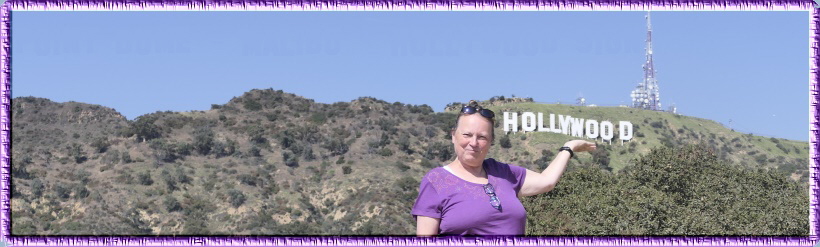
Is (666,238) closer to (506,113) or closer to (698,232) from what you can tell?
(698,232)

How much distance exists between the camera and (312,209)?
87062 millimetres

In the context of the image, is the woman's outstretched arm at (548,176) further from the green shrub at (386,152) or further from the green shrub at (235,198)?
the green shrub at (386,152)

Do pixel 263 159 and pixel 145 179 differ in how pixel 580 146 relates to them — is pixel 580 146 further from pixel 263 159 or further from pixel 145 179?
pixel 263 159

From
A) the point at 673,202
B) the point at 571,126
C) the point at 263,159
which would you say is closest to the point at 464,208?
the point at 673,202

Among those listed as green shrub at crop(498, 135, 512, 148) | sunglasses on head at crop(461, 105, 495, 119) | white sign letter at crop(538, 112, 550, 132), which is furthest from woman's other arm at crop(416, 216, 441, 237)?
white sign letter at crop(538, 112, 550, 132)

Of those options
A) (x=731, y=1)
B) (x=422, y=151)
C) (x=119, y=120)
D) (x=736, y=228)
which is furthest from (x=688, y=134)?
(x=731, y=1)

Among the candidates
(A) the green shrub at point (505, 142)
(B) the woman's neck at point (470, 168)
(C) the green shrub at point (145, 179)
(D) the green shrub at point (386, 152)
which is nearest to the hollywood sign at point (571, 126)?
(A) the green shrub at point (505, 142)

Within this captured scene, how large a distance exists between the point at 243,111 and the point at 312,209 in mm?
26230

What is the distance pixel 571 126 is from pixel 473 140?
10263 cm

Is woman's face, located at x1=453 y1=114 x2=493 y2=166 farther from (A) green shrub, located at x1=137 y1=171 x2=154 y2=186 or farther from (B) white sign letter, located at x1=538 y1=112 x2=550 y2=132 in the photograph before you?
(B) white sign letter, located at x1=538 y1=112 x2=550 y2=132

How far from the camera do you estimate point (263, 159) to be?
98.0 meters

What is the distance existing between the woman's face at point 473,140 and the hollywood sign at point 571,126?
314 feet

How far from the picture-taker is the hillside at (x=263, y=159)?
8088 centimetres

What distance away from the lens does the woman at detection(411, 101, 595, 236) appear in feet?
26.6
